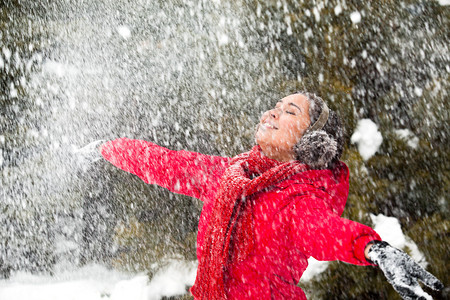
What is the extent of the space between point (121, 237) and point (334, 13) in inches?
87.6

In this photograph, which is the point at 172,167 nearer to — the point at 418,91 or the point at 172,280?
the point at 172,280

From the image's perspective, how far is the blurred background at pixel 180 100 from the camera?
236 cm

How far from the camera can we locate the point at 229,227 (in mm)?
1521

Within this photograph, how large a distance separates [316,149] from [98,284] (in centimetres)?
208

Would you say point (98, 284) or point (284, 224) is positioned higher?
point (284, 224)

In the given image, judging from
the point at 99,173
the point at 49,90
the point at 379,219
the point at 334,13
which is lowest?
the point at 379,219

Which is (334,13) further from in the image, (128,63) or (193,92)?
(128,63)

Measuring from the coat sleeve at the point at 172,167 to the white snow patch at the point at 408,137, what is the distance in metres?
1.27

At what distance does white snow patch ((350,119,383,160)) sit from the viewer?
7.88 feet

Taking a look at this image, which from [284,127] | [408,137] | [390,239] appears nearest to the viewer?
[284,127]

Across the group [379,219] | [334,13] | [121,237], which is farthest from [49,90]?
[379,219]

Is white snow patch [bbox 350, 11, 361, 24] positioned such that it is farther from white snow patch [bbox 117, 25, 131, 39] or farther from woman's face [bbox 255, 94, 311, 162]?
white snow patch [bbox 117, 25, 131, 39]

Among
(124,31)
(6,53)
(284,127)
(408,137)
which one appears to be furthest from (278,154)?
(6,53)

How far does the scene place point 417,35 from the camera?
2.47m
